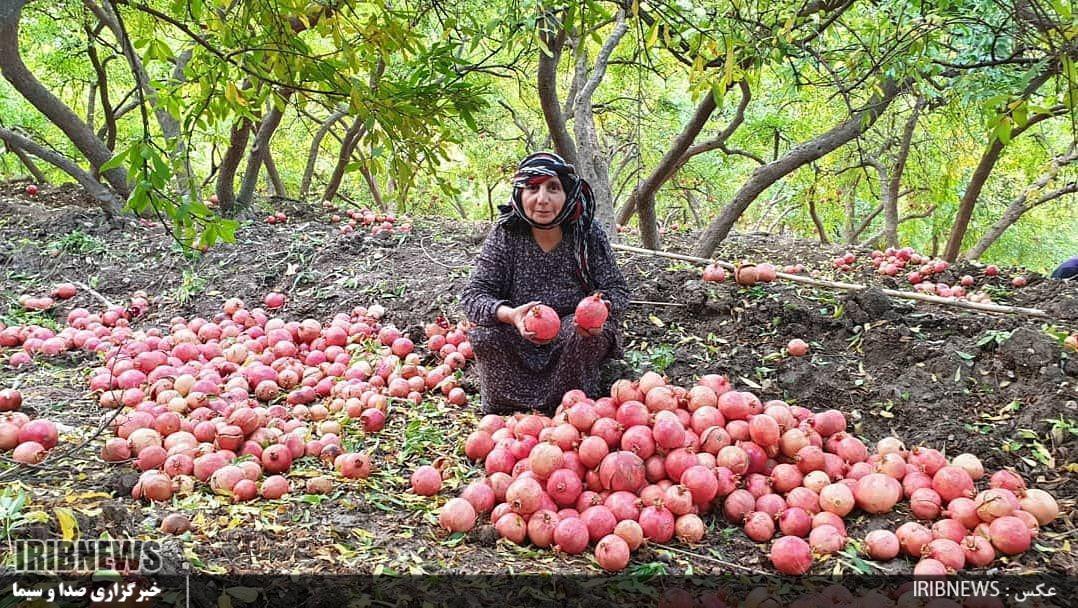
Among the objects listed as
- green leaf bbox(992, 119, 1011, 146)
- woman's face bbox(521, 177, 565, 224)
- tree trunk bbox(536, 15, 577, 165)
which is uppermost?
tree trunk bbox(536, 15, 577, 165)

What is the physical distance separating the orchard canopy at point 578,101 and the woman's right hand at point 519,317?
621 mm

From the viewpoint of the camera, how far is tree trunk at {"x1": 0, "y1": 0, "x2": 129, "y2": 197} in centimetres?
637

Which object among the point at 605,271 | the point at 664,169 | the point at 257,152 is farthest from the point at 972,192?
the point at 257,152

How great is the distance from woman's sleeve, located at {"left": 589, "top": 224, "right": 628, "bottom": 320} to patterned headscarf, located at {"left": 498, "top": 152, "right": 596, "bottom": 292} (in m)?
0.05

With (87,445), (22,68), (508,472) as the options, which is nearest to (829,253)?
(508,472)

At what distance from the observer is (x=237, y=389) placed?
148 inches

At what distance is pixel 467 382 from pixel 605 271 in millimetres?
1097

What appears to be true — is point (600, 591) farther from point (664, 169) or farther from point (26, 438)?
Result: point (664, 169)

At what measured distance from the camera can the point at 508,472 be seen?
115 inches

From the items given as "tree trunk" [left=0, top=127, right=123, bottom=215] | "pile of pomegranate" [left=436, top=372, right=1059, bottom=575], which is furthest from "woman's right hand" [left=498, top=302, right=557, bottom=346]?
"tree trunk" [left=0, top=127, right=123, bottom=215]

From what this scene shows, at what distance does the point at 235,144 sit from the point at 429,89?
20.7 feet

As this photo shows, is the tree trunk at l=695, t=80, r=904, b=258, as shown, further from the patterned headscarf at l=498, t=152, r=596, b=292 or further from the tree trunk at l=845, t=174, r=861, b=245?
the tree trunk at l=845, t=174, r=861, b=245

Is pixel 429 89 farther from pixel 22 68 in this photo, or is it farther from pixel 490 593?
pixel 22 68

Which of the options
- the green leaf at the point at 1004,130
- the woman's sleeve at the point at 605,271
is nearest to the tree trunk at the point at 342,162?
the woman's sleeve at the point at 605,271
